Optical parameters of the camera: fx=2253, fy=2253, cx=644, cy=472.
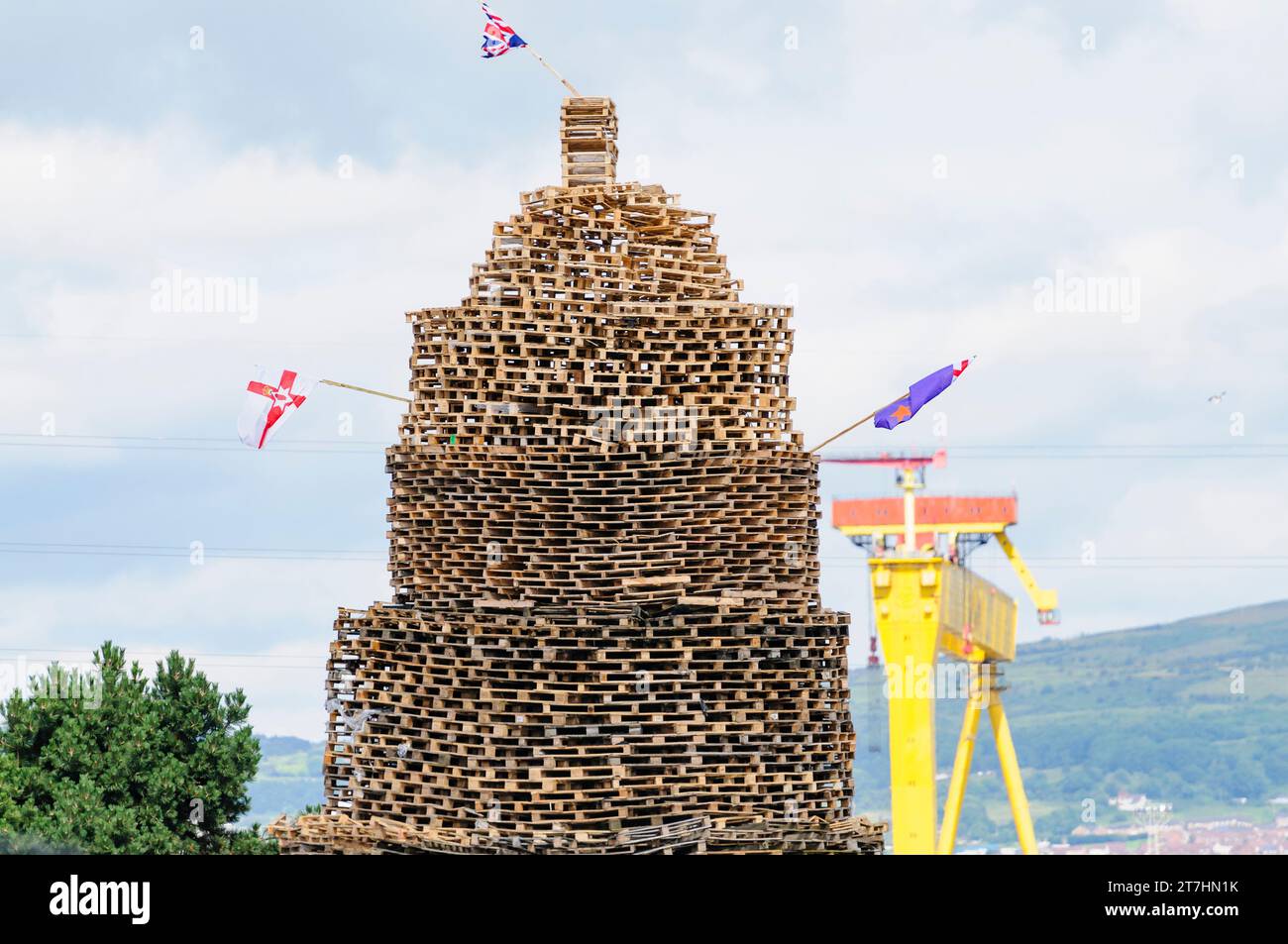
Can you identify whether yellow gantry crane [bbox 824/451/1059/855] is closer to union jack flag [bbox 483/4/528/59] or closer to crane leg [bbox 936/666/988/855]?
crane leg [bbox 936/666/988/855]

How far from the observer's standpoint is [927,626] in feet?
221

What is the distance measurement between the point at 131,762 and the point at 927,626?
24.7 meters

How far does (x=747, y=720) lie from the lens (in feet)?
100

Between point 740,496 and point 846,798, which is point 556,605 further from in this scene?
point 846,798

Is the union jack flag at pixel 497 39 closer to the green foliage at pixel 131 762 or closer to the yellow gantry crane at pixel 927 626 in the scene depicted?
the green foliage at pixel 131 762

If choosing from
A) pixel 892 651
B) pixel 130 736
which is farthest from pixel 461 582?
pixel 892 651

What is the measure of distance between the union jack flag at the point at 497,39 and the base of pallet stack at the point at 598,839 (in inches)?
463

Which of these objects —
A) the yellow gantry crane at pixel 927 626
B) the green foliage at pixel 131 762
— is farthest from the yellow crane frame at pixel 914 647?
the green foliage at pixel 131 762

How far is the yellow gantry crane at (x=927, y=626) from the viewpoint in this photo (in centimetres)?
6756

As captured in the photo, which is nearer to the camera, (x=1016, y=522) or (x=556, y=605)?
(x=556, y=605)

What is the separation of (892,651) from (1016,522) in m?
11.3

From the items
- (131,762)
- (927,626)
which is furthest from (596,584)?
(927,626)

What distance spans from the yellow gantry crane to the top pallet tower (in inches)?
1255

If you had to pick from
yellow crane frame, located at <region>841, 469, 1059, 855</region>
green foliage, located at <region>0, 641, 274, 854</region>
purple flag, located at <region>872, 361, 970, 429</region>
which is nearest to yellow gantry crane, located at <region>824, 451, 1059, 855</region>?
yellow crane frame, located at <region>841, 469, 1059, 855</region>
